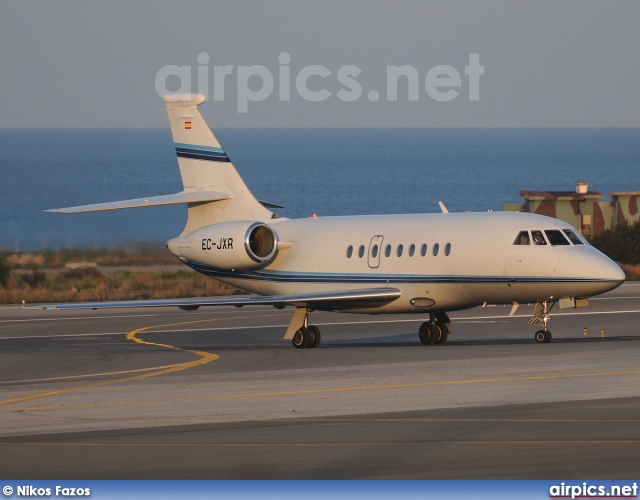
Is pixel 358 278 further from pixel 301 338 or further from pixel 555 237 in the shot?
pixel 555 237

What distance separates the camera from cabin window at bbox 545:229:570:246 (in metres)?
25.7

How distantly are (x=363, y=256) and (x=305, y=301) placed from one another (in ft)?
6.19

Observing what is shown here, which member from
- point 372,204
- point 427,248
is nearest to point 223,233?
point 427,248

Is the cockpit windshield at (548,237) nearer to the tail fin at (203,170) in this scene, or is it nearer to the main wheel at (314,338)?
the main wheel at (314,338)

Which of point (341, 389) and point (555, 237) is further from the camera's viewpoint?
point (555, 237)

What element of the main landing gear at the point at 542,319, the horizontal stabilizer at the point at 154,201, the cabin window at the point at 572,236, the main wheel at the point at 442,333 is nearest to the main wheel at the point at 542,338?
the main landing gear at the point at 542,319

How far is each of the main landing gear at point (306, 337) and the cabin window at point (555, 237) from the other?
554 cm

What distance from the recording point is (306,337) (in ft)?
90.3

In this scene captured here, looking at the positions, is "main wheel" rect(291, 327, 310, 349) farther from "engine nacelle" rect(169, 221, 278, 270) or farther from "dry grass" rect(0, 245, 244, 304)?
"dry grass" rect(0, 245, 244, 304)

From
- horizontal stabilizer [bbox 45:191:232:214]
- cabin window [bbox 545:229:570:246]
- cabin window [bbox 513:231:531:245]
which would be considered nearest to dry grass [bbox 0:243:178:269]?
horizontal stabilizer [bbox 45:191:232:214]

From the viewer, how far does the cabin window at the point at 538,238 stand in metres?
25.7

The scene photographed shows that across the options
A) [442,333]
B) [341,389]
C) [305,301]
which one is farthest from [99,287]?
[341,389]

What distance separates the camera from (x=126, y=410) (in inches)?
670

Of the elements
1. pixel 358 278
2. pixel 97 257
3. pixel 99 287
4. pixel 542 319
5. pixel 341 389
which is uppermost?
pixel 97 257
